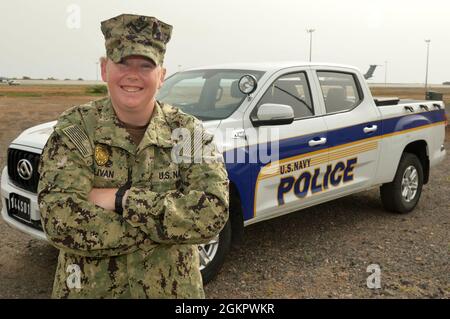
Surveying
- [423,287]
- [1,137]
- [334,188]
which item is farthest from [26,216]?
[1,137]

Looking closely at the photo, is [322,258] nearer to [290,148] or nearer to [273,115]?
[290,148]

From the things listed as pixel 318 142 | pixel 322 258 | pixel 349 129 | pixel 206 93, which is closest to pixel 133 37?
pixel 206 93

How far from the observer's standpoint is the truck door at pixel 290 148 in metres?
4.02

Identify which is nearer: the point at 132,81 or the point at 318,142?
the point at 132,81

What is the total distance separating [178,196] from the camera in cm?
176

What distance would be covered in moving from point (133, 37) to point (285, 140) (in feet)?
8.67

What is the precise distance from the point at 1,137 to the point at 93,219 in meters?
12.9

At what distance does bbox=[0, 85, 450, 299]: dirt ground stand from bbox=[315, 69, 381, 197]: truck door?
59 centimetres

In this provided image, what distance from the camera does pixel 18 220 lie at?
371cm

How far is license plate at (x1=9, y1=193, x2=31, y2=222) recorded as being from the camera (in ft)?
11.8

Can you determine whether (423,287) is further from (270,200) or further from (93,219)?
(93,219)

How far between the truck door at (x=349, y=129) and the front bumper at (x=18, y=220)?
2638mm

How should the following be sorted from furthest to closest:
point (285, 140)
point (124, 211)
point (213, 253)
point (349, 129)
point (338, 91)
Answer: point (338, 91) < point (349, 129) < point (285, 140) < point (213, 253) < point (124, 211)

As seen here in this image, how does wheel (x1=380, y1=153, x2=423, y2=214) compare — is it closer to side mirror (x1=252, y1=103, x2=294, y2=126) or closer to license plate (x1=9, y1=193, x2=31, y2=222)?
side mirror (x1=252, y1=103, x2=294, y2=126)
